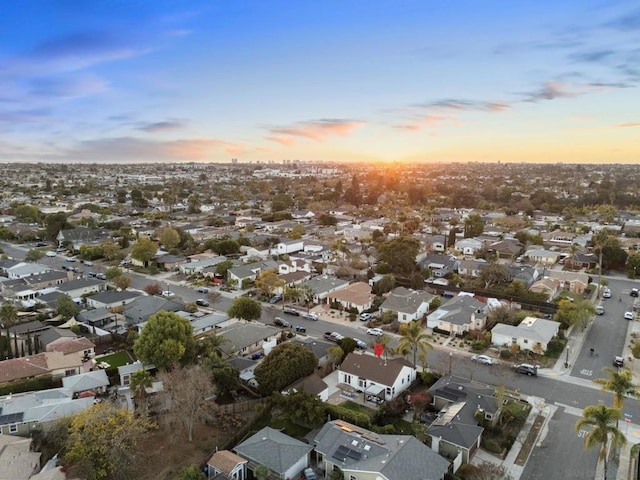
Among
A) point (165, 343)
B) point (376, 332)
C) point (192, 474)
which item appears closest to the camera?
point (192, 474)

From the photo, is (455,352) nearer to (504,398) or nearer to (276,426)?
(504,398)

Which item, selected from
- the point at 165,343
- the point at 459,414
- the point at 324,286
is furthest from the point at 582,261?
the point at 165,343

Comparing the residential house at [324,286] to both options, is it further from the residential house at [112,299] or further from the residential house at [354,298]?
the residential house at [112,299]

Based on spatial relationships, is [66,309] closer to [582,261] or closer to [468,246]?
[468,246]

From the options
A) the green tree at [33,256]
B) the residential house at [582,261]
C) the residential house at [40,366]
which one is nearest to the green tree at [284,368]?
the residential house at [40,366]

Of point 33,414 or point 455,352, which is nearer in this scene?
point 33,414

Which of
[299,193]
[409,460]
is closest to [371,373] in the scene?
[409,460]
